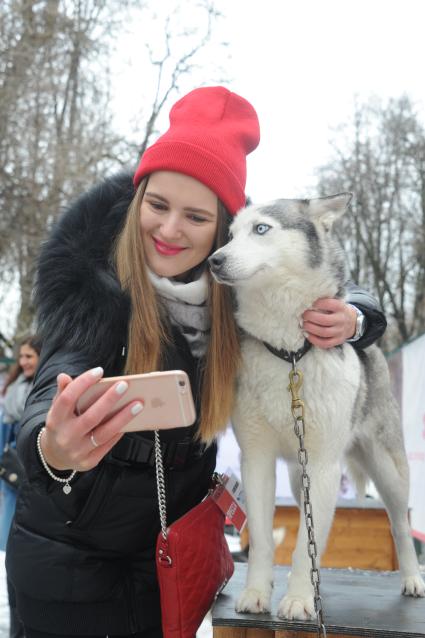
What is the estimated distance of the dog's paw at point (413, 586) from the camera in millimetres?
2662

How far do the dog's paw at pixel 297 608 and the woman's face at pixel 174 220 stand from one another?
1139 mm

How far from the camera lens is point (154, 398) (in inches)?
58.2

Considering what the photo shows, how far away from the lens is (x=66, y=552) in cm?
213

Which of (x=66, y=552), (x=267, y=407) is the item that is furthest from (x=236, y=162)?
(x=66, y=552)

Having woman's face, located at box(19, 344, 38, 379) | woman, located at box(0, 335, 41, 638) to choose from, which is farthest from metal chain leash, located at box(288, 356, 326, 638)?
woman's face, located at box(19, 344, 38, 379)

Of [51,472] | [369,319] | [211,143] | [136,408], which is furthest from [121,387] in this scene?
[369,319]

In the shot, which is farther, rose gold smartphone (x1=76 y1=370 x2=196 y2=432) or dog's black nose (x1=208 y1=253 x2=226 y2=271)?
dog's black nose (x1=208 y1=253 x2=226 y2=271)

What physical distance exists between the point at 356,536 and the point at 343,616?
3.57 metres

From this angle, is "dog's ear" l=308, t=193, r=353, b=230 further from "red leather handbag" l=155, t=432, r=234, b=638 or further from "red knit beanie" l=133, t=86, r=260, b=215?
"red leather handbag" l=155, t=432, r=234, b=638

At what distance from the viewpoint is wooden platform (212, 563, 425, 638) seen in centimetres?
206

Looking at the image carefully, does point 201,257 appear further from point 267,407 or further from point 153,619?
point 153,619

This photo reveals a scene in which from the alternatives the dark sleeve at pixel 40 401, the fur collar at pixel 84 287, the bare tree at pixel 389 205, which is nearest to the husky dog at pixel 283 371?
the fur collar at pixel 84 287

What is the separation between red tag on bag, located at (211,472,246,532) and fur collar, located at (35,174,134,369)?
2.10 feet

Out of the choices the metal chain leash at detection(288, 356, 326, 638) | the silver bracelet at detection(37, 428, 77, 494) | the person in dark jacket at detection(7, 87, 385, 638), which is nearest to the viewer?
the silver bracelet at detection(37, 428, 77, 494)
